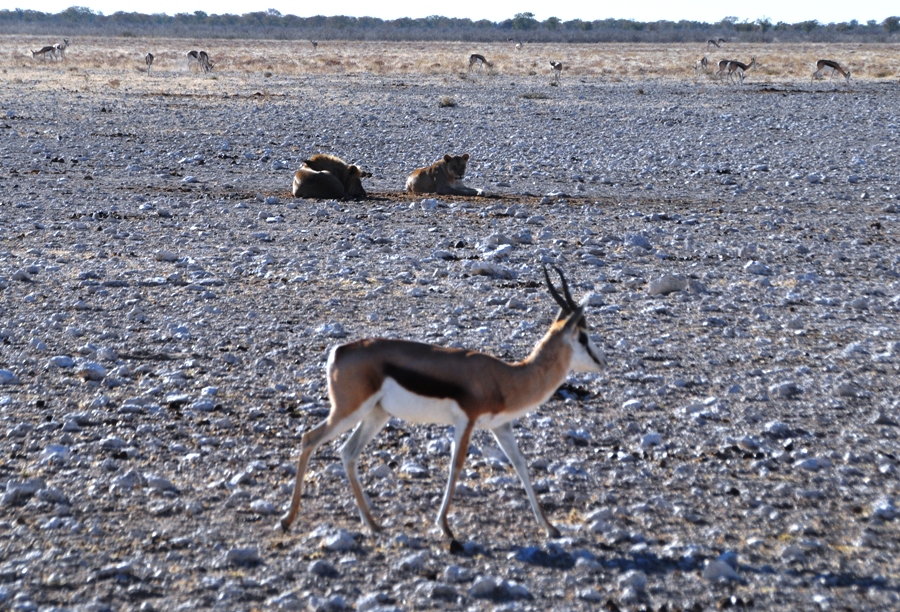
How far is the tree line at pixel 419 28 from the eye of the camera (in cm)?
10475

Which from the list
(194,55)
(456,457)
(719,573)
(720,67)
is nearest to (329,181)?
(456,457)

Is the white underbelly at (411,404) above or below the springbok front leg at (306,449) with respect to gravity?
above

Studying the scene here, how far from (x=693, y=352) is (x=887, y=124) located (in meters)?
19.7

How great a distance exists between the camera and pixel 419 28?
432ft

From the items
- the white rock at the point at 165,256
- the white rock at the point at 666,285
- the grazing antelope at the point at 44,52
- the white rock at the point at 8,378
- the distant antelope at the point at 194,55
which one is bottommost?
the grazing antelope at the point at 44,52

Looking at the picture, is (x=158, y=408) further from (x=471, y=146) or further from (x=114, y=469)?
(x=471, y=146)

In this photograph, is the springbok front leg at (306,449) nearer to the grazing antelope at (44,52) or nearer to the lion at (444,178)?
the lion at (444,178)

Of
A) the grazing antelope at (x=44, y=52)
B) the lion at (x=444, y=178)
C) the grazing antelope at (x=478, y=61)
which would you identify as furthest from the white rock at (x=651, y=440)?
the grazing antelope at (x=44, y=52)

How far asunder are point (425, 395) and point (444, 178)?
37.6ft

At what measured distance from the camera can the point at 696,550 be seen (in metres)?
5.09

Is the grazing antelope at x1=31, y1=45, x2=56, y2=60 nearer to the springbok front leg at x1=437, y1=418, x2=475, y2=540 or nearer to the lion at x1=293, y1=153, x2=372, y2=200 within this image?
the lion at x1=293, y1=153, x2=372, y2=200

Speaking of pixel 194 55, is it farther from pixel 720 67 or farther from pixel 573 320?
pixel 573 320

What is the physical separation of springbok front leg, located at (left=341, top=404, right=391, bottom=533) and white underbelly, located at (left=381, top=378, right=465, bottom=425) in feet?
0.65

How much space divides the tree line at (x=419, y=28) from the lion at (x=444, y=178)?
85484 mm
